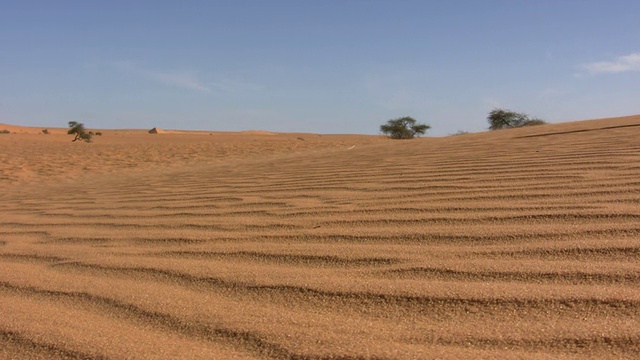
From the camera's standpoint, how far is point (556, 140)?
6586mm

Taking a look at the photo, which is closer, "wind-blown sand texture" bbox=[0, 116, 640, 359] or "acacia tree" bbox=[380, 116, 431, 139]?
"wind-blown sand texture" bbox=[0, 116, 640, 359]

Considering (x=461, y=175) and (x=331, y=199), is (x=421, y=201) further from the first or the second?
(x=461, y=175)

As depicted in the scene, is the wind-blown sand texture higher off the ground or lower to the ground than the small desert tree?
lower

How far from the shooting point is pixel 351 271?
2439 mm

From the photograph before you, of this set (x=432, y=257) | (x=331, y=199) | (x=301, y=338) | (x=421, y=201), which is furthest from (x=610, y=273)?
(x=331, y=199)

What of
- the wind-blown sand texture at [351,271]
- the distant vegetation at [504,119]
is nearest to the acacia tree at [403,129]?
the distant vegetation at [504,119]

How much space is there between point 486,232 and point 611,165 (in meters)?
1.88

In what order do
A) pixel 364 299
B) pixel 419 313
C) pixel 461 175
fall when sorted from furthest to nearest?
1. pixel 461 175
2. pixel 364 299
3. pixel 419 313

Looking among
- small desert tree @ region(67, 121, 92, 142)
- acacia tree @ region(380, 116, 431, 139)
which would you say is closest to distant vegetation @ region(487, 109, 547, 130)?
acacia tree @ region(380, 116, 431, 139)

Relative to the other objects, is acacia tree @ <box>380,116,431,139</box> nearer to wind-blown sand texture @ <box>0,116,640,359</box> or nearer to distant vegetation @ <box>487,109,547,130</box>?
distant vegetation @ <box>487,109,547,130</box>

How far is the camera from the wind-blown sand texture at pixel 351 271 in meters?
1.82

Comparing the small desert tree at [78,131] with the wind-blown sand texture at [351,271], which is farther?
the small desert tree at [78,131]

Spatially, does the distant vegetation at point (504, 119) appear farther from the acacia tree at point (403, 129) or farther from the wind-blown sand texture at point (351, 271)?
the wind-blown sand texture at point (351, 271)

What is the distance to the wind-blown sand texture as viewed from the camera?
182 cm
